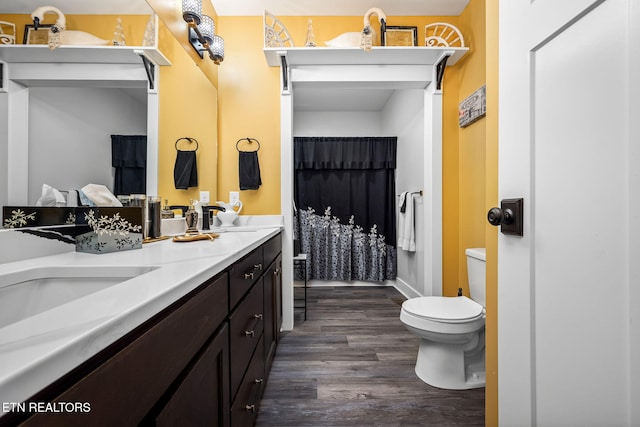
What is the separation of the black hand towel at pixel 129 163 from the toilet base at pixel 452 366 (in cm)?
172

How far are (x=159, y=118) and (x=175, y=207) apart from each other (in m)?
0.55

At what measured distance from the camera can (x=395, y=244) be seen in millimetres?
3633

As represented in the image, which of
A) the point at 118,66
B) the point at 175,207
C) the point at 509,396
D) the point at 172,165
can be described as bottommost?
the point at 509,396

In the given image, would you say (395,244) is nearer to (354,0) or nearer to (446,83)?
(446,83)

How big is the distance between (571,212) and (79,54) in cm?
143

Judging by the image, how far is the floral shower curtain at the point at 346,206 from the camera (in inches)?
142

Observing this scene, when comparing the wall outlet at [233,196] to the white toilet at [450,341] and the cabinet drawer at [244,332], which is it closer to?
the cabinet drawer at [244,332]

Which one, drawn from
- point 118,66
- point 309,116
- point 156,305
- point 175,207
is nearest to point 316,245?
point 309,116

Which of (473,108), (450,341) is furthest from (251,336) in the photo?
(473,108)

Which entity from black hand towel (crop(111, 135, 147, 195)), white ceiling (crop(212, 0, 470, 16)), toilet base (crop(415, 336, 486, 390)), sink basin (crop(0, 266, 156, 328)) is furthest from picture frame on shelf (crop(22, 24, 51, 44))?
toilet base (crop(415, 336, 486, 390))

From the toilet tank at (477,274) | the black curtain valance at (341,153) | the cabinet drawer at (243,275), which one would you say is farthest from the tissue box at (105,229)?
the black curtain valance at (341,153)

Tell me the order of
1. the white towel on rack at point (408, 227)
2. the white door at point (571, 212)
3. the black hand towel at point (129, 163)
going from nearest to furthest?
the white door at point (571, 212), the black hand towel at point (129, 163), the white towel on rack at point (408, 227)

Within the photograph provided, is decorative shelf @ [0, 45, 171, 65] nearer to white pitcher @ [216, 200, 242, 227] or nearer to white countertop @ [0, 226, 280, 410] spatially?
white countertop @ [0, 226, 280, 410]

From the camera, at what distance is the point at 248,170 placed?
227 centimetres
